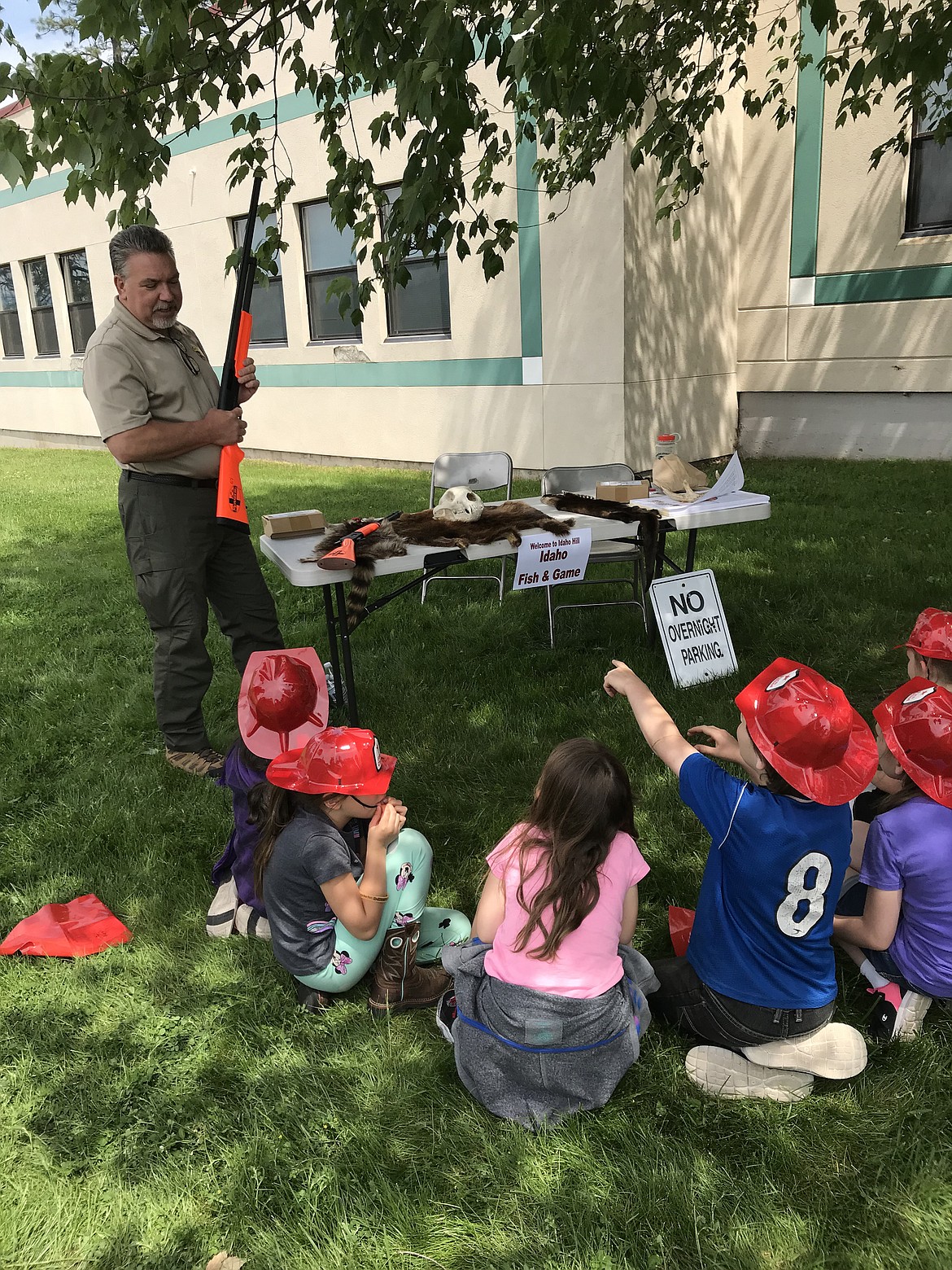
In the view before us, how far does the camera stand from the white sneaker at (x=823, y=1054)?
7.15ft

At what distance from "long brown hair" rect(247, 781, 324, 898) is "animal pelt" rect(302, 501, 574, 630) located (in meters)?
1.38

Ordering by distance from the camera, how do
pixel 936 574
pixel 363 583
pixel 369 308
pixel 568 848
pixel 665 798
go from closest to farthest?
pixel 568 848 → pixel 665 798 → pixel 363 583 → pixel 936 574 → pixel 369 308

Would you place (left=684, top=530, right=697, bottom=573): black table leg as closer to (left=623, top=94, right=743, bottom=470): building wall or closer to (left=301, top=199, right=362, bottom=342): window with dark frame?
(left=623, top=94, right=743, bottom=470): building wall

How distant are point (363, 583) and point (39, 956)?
1.80 m

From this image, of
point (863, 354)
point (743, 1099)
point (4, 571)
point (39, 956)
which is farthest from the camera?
point (863, 354)

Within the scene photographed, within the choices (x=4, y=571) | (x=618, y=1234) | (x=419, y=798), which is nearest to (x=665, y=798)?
(x=419, y=798)

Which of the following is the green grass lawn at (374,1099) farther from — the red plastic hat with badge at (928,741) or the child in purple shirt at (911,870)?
the red plastic hat with badge at (928,741)

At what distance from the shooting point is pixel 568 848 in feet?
6.68

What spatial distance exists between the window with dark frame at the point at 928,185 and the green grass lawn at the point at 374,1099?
6524 mm

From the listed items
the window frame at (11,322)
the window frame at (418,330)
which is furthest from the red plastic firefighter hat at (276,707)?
the window frame at (11,322)

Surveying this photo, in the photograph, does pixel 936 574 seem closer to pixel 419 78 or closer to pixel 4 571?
pixel 419 78

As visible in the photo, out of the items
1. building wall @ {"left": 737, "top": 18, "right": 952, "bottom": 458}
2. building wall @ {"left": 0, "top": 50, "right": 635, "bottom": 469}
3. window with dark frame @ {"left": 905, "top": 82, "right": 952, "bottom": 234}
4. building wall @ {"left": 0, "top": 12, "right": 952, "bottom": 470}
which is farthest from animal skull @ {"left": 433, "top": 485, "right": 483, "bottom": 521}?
window with dark frame @ {"left": 905, "top": 82, "right": 952, "bottom": 234}

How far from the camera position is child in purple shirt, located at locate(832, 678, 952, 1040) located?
84.7 inches

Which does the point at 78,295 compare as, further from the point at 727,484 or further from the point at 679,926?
the point at 679,926
